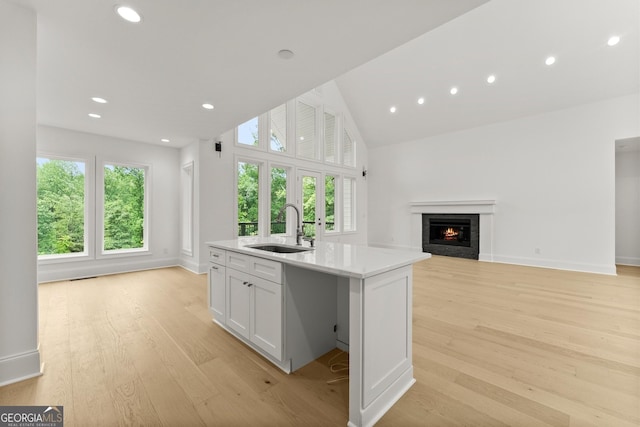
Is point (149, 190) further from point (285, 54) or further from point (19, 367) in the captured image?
point (285, 54)

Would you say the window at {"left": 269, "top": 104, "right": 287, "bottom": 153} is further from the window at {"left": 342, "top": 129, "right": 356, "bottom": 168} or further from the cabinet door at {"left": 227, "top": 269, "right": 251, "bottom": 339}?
the cabinet door at {"left": 227, "top": 269, "right": 251, "bottom": 339}

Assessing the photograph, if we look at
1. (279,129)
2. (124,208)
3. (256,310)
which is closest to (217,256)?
(256,310)

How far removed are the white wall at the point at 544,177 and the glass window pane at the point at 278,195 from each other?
144 inches

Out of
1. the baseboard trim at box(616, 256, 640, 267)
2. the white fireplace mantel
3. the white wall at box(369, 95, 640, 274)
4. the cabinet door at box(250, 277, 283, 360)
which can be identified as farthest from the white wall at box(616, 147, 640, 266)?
the cabinet door at box(250, 277, 283, 360)

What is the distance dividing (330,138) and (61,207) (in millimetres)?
6016

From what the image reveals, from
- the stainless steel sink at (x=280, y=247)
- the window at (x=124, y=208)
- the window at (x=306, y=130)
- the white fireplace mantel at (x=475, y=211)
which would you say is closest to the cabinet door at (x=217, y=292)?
the stainless steel sink at (x=280, y=247)

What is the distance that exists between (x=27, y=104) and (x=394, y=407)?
10.1 feet

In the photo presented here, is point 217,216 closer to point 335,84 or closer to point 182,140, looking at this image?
point 182,140

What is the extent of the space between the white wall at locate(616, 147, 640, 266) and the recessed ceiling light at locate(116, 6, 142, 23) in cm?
823

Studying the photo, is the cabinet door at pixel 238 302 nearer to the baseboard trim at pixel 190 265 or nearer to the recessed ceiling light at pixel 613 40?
the baseboard trim at pixel 190 265

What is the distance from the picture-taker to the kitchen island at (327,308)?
4.50 ft

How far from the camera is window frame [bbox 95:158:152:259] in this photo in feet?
15.3

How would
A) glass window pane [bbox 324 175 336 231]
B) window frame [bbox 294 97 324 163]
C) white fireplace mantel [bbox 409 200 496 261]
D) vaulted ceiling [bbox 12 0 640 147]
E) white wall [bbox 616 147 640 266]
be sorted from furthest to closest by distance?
glass window pane [bbox 324 175 336 231] < window frame [bbox 294 97 324 163] < white fireplace mantel [bbox 409 200 496 261] < white wall [bbox 616 147 640 266] < vaulted ceiling [bbox 12 0 640 147]

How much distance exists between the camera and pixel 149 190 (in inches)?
207
